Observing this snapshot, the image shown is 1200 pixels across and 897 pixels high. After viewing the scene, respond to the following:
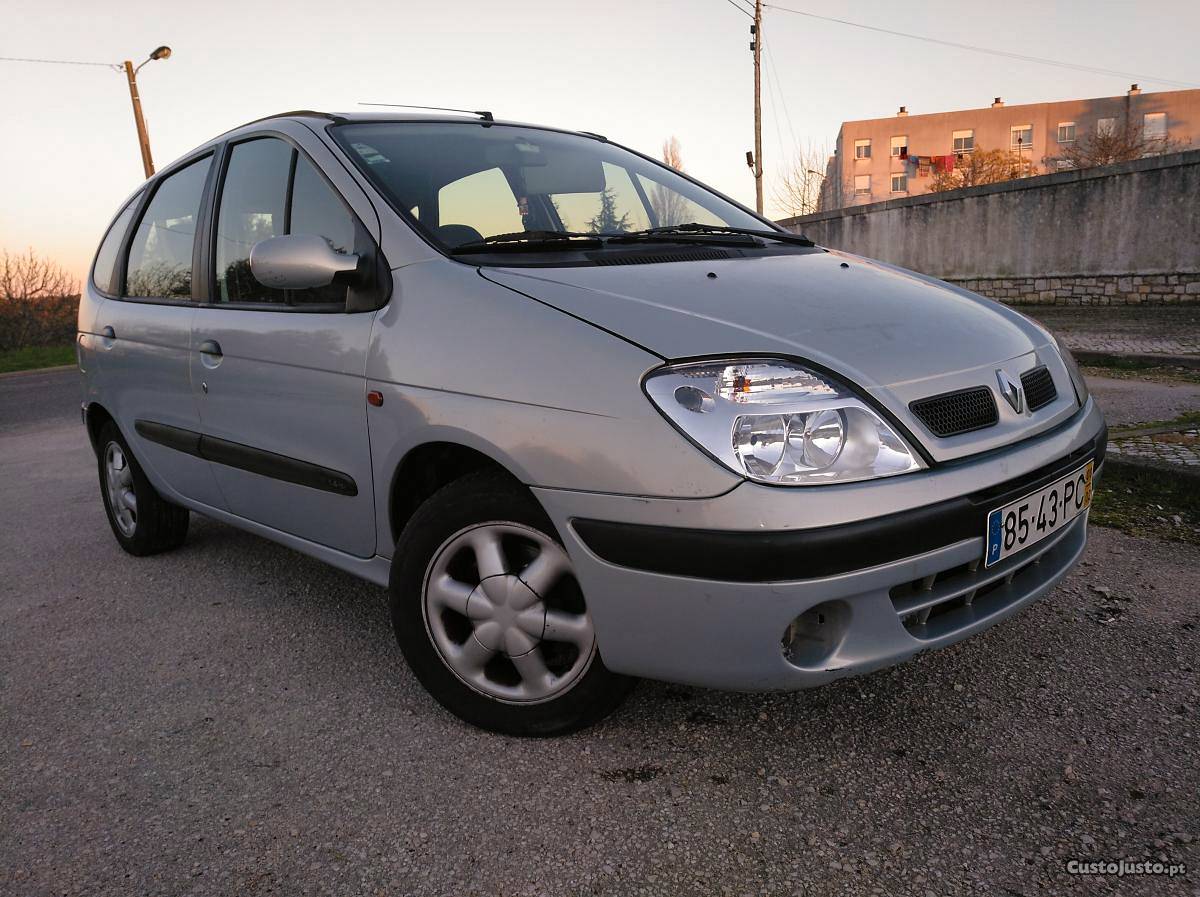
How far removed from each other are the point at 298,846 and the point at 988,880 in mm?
1322

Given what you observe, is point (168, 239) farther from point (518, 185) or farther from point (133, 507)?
point (518, 185)

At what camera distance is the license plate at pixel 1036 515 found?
1.94 metres

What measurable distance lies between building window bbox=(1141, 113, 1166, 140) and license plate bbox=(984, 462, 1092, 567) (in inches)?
2648

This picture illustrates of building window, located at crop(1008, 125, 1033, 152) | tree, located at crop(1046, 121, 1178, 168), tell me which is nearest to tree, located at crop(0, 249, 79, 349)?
tree, located at crop(1046, 121, 1178, 168)

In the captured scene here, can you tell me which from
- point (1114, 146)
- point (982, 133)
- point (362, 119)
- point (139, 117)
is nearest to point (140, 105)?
point (139, 117)

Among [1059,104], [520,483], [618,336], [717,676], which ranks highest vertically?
[1059,104]

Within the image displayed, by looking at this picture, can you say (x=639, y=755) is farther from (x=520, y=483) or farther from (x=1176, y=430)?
(x=1176, y=430)

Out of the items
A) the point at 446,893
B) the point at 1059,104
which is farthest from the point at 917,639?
the point at 1059,104

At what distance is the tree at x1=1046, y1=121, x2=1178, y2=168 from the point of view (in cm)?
4338

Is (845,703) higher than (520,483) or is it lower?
lower

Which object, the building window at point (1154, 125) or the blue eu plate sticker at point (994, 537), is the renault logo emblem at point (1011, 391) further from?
the building window at point (1154, 125)

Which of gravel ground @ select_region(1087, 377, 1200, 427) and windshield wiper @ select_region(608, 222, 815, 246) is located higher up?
windshield wiper @ select_region(608, 222, 815, 246)

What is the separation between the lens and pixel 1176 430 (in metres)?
4.88

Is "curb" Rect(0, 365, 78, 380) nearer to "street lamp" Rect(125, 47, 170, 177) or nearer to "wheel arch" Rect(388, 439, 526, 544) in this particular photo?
"street lamp" Rect(125, 47, 170, 177)
